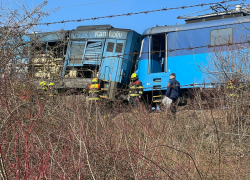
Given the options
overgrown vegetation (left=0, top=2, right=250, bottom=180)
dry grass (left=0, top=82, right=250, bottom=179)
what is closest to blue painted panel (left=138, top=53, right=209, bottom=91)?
overgrown vegetation (left=0, top=2, right=250, bottom=180)

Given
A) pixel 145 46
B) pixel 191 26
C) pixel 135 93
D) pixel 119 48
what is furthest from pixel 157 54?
pixel 135 93

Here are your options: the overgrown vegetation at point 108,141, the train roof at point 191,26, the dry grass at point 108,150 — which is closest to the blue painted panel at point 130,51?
the train roof at point 191,26

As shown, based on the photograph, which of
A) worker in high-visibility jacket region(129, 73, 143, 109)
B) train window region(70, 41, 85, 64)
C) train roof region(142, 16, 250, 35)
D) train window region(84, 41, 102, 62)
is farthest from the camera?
train window region(70, 41, 85, 64)

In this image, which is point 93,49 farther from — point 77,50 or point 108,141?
point 108,141

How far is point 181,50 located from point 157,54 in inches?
51.8

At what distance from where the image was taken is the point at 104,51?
13.2m

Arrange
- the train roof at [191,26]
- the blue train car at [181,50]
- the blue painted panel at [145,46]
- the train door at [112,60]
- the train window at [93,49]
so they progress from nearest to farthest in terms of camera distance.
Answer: the train roof at [191,26]
the blue train car at [181,50]
the train door at [112,60]
the blue painted panel at [145,46]
the train window at [93,49]

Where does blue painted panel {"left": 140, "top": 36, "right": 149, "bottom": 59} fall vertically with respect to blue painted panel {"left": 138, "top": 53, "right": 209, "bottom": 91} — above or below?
above

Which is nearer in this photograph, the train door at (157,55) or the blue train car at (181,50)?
the blue train car at (181,50)

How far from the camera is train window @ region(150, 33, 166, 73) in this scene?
13.0 metres

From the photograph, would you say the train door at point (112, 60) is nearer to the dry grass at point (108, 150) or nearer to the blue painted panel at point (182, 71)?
Answer: the blue painted panel at point (182, 71)

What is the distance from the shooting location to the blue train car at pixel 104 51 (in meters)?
12.8

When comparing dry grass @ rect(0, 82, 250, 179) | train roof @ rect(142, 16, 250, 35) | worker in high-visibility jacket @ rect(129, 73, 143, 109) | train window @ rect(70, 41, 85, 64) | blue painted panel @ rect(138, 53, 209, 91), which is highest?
train roof @ rect(142, 16, 250, 35)

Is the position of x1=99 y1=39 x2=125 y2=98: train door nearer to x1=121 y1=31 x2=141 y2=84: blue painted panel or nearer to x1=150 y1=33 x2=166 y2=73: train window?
x1=121 y1=31 x2=141 y2=84: blue painted panel
